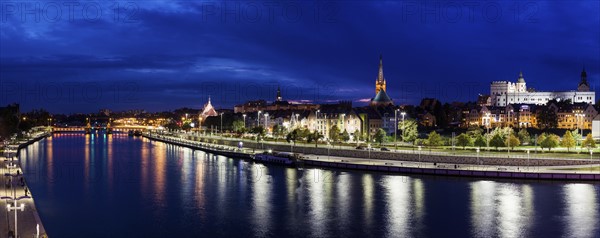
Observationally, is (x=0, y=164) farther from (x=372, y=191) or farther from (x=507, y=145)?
(x=507, y=145)

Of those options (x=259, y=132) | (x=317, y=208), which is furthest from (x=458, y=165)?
(x=259, y=132)

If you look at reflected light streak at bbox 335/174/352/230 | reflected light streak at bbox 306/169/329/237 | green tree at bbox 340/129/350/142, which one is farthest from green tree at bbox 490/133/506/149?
green tree at bbox 340/129/350/142

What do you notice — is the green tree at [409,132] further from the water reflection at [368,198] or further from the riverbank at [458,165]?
the water reflection at [368,198]

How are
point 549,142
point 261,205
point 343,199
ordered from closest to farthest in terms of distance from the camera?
point 261,205 → point 343,199 → point 549,142

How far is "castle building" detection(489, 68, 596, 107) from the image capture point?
9300 cm

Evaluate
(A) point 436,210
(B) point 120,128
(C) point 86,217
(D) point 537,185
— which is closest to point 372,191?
(A) point 436,210

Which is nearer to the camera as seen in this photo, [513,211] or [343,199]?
[513,211]

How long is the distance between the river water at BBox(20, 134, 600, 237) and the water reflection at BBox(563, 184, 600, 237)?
31 mm

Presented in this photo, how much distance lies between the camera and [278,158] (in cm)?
4038

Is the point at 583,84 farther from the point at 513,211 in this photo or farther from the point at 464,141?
the point at 513,211

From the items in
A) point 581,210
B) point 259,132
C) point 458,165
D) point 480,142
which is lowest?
point 581,210

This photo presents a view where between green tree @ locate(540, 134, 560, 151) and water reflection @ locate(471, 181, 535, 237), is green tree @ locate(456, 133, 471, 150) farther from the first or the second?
water reflection @ locate(471, 181, 535, 237)

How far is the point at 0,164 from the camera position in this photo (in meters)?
33.5

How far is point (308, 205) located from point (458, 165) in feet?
43.7
